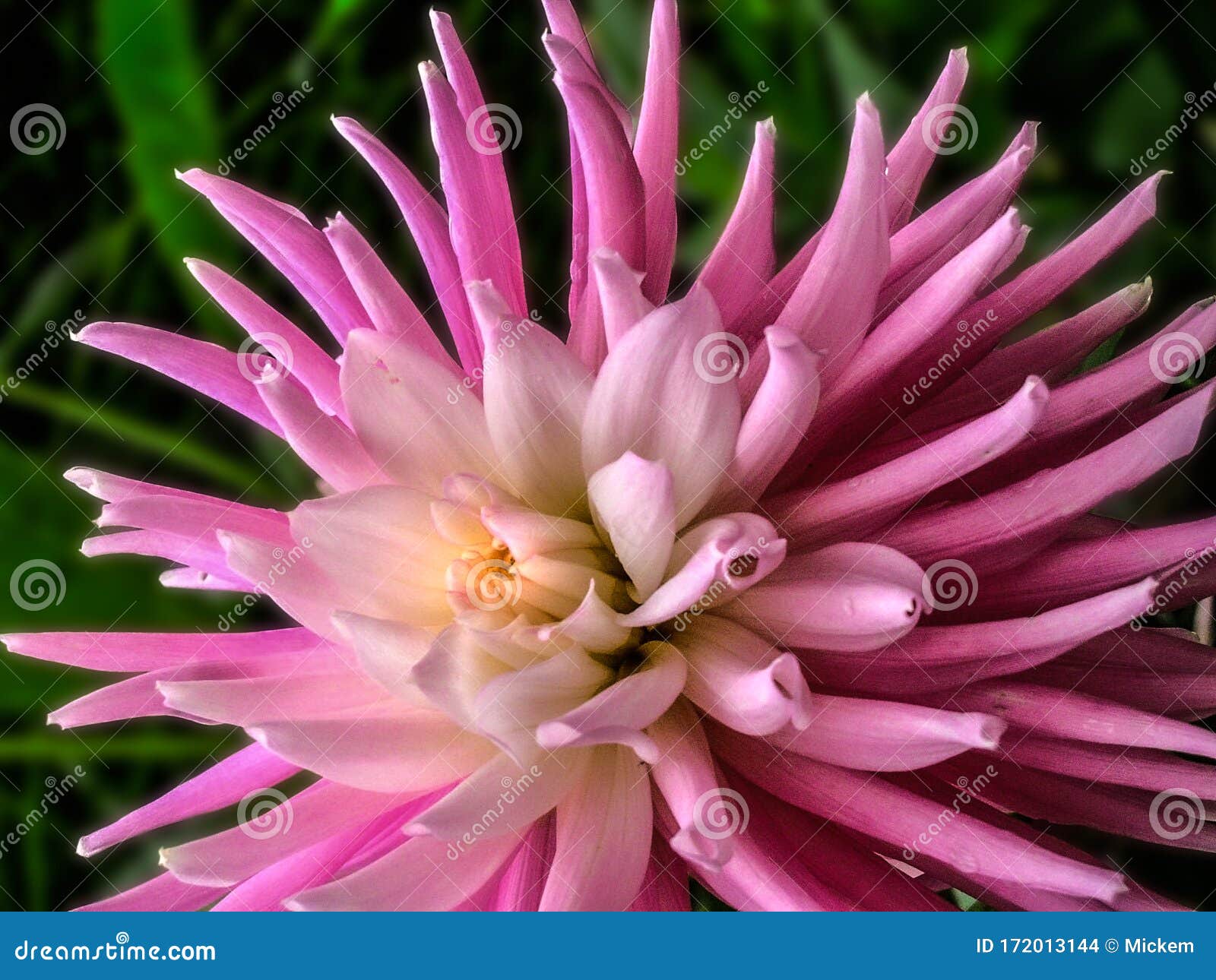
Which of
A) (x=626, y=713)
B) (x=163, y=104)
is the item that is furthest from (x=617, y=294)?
(x=163, y=104)

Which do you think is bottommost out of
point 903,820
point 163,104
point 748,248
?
point 903,820

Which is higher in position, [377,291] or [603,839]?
[377,291]

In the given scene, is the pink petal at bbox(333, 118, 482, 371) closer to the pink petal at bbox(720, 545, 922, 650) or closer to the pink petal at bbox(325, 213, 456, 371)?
the pink petal at bbox(325, 213, 456, 371)

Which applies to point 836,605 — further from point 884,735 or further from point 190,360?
point 190,360

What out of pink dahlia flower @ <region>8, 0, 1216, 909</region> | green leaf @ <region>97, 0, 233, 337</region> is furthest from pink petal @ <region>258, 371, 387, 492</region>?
green leaf @ <region>97, 0, 233, 337</region>

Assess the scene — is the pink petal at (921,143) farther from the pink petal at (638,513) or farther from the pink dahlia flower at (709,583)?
the pink petal at (638,513)

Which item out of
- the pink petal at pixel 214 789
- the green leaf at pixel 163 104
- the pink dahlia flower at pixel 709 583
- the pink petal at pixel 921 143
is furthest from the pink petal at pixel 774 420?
the green leaf at pixel 163 104

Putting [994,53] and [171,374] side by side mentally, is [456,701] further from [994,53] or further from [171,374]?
[994,53]

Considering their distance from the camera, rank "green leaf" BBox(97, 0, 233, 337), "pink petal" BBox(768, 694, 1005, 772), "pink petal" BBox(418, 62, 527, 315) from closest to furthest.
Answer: "pink petal" BBox(768, 694, 1005, 772), "pink petal" BBox(418, 62, 527, 315), "green leaf" BBox(97, 0, 233, 337)
